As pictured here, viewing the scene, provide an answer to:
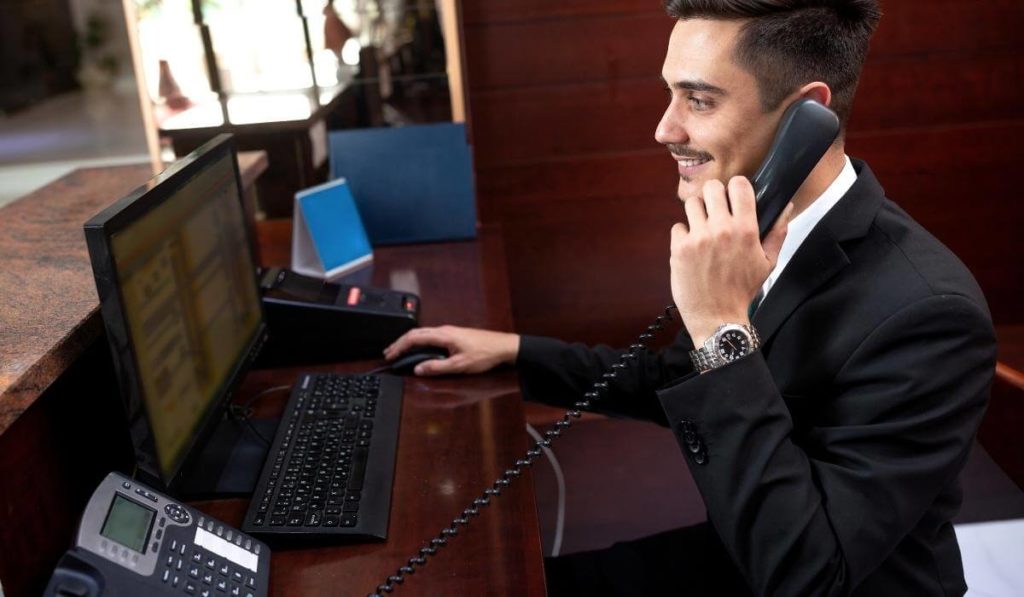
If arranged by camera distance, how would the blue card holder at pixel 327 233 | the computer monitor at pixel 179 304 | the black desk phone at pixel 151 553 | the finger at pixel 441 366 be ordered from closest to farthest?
the black desk phone at pixel 151 553 < the computer monitor at pixel 179 304 < the finger at pixel 441 366 < the blue card holder at pixel 327 233

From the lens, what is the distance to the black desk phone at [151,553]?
3.07 feet

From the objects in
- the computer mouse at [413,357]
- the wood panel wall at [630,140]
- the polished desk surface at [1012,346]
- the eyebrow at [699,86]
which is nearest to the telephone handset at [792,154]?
the eyebrow at [699,86]

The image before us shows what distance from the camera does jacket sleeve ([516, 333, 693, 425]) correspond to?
5.63ft

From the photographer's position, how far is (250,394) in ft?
5.48

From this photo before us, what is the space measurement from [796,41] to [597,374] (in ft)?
2.34

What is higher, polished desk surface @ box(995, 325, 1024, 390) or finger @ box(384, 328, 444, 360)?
finger @ box(384, 328, 444, 360)

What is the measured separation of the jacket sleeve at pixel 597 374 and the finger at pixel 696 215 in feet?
1.71

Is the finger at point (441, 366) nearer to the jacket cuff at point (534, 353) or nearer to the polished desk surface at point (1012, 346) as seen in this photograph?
the jacket cuff at point (534, 353)

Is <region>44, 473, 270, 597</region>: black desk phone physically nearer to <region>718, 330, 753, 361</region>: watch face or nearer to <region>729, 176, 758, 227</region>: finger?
<region>718, 330, 753, 361</region>: watch face

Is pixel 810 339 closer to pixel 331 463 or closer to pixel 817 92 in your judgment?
pixel 817 92

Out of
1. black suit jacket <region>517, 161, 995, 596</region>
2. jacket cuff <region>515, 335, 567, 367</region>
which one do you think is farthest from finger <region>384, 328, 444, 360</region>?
black suit jacket <region>517, 161, 995, 596</region>

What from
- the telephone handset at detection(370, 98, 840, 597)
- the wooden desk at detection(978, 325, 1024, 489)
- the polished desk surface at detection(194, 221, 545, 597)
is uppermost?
the telephone handset at detection(370, 98, 840, 597)

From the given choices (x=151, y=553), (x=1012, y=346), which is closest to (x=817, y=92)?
(x=151, y=553)

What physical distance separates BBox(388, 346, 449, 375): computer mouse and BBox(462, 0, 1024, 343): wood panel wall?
1539 millimetres
